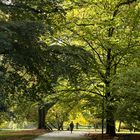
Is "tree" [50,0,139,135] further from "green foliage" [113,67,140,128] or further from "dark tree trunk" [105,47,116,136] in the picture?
"green foliage" [113,67,140,128]

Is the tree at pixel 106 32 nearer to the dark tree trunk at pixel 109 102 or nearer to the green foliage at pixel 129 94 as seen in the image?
the dark tree trunk at pixel 109 102

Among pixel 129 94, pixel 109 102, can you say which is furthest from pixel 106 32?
pixel 129 94

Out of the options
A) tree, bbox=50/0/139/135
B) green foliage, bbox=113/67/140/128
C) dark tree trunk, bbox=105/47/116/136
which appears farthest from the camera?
tree, bbox=50/0/139/135

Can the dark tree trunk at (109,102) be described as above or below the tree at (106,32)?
below

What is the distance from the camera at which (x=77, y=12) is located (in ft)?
90.0

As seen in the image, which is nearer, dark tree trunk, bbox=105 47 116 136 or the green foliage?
the green foliage

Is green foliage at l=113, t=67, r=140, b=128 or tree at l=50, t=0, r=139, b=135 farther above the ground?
tree at l=50, t=0, r=139, b=135

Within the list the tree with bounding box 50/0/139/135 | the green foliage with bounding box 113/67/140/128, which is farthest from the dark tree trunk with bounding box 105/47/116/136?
the green foliage with bounding box 113/67/140/128

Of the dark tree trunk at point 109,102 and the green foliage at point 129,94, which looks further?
the dark tree trunk at point 109,102

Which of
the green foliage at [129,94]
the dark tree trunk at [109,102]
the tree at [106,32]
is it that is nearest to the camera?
the green foliage at [129,94]

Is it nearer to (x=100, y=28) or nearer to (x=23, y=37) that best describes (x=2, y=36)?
(x=23, y=37)

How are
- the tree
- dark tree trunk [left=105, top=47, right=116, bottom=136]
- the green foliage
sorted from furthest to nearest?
1. the tree
2. dark tree trunk [left=105, top=47, right=116, bottom=136]
3. the green foliage

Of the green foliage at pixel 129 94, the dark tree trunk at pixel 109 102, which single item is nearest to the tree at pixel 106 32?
the dark tree trunk at pixel 109 102

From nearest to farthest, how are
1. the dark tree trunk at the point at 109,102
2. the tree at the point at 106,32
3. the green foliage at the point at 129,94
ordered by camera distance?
1. the green foliage at the point at 129,94
2. the dark tree trunk at the point at 109,102
3. the tree at the point at 106,32
